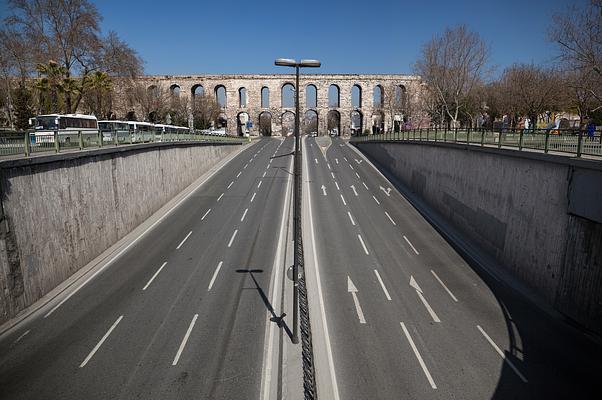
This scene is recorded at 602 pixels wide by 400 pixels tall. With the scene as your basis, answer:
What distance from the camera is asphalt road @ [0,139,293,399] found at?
10.1 meters

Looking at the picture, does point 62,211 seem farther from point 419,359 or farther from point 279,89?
point 279,89

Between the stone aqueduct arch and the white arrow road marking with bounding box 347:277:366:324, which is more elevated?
the stone aqueduct arch

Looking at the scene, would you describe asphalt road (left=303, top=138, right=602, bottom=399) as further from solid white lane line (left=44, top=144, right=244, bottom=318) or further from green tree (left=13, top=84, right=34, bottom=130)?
green tree (left=13, top=84, right=34, bottom=130)

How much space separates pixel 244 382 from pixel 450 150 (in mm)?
22297

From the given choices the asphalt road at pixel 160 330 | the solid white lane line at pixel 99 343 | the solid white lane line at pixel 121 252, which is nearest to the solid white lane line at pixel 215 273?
the asphalt road at pixel 160 330

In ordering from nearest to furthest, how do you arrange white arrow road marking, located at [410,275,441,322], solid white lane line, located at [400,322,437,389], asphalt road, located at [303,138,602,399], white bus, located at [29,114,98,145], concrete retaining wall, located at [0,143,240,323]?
asphalt road, located at [303,138,602,399]
solid white lane line, located at [400,322,437,389]
concrete retaining wall, located at [0,143,240,323]
white arrow road marking, located at [410,275,441,322]
white bus, located at [29,114,98,145]

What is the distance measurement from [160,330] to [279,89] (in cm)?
9237

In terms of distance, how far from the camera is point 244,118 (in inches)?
4429

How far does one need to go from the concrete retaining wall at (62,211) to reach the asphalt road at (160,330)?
1375 mm

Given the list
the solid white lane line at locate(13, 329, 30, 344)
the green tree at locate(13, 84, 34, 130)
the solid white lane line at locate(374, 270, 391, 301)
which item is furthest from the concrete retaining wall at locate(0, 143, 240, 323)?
the green tree at locate(13, 84, 34, 130)

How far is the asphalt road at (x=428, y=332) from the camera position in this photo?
1005 centimetres

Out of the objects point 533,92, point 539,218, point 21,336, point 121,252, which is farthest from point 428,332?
point 533,92

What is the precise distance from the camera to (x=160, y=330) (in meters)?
12.8

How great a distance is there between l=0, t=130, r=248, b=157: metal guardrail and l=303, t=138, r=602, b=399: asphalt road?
12.9m
